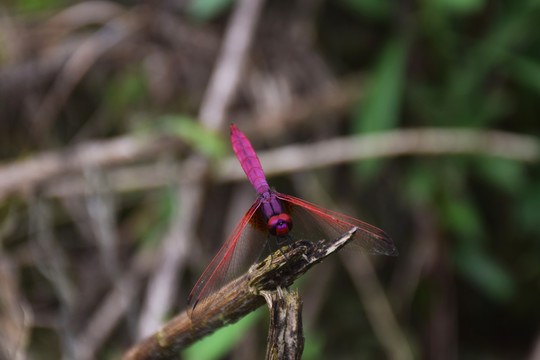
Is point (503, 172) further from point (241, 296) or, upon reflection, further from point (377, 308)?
point (241, 296)

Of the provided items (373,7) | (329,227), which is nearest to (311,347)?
(329,227)

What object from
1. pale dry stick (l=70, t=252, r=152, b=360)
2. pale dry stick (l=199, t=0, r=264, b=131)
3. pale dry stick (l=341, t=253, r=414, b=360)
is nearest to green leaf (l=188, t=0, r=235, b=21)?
pale dry stick (l=199, t=0, r=264, b=131)

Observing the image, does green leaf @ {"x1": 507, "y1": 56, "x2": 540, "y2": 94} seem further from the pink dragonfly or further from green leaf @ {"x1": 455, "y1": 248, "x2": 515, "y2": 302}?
the pink dragonfly

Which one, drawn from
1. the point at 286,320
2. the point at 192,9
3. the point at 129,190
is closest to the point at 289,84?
the point at 192,9

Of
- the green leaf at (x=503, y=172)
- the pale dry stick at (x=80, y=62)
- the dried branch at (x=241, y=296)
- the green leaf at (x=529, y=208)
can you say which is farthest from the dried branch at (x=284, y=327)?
the pale dry stick at (x=80, y=62)

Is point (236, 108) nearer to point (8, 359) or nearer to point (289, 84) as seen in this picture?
point (289, 84)

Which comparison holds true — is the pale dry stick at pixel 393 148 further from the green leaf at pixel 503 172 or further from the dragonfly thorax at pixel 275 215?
the dragonfly thorax at pixel 275 215
